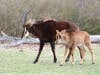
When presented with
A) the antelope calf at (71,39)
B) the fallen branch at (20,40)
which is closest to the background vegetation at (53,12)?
the fallen branch at (20,40)

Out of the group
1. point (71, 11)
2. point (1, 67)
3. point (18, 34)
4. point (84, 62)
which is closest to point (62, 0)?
point (71, 11)

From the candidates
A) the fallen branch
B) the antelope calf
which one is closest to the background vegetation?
the fallen branch

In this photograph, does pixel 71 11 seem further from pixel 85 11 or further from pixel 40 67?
pixel 40 67

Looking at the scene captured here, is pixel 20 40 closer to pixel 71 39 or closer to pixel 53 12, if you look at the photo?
pixel 53 12

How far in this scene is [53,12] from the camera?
32.5 meters

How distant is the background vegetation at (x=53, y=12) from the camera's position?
102 ft

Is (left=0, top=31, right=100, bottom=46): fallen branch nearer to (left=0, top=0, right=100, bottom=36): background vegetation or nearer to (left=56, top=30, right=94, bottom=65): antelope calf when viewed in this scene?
(left=0, top=0, right=100, bottom=36): background vegetation

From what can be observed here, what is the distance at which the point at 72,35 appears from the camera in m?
15.0

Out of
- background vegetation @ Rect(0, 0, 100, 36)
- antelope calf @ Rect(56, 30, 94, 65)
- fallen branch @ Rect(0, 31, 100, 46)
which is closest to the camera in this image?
antelope calf @ Rect(56, 30, 94, 65)

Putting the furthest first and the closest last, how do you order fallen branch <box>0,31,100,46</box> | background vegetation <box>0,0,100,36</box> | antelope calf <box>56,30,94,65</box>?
background vegetation <box>0,0,100,36</box> < fallen branch <box>0,31,100,46</box> < antelope calf <box>56,30,94,65</box>

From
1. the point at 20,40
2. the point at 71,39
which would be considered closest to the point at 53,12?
the point at 20,40

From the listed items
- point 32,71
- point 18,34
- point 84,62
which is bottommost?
point 18,34

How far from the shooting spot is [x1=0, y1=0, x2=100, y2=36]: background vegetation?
31062mm

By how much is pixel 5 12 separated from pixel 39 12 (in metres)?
2.66
